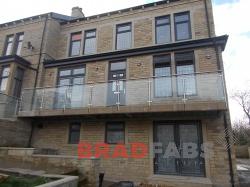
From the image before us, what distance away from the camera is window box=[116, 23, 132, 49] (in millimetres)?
12844

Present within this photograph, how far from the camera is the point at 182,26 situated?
→ 11.9 metres

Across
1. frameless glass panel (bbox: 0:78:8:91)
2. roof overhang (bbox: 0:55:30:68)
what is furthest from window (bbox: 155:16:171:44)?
frameless glass panel (bbox: 0:78:8:91)

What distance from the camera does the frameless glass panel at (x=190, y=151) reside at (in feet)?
29.3

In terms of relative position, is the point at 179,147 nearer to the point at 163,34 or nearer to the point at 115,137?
the point at 115,137

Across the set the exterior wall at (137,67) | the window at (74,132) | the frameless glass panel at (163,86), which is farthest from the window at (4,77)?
the frameless glass panel at (163,86)

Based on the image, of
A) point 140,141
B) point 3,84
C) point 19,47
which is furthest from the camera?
point 19,47

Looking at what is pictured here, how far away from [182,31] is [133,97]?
513cm

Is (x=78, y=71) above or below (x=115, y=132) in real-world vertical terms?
above

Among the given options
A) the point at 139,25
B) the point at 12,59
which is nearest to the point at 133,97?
the point at 139,25

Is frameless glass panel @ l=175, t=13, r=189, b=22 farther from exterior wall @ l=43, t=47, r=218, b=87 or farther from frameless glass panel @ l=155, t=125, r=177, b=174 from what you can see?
frameless glass panel @ l=155, t=125, r=177, b=174

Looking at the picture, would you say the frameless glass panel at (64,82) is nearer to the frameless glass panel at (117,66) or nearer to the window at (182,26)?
the frameless glass panel at (117,66)

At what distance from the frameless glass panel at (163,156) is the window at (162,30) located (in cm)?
500

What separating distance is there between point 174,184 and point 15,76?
10.3 metres

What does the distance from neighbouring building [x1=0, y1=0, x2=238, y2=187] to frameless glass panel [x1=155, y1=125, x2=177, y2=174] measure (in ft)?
0.14
